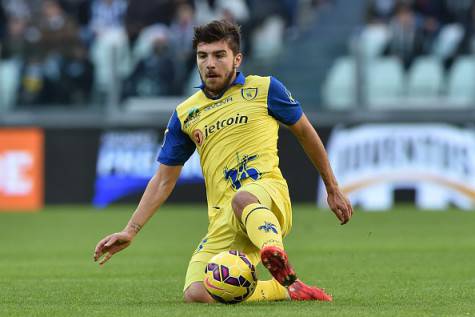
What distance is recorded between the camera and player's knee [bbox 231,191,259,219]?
22.6ft

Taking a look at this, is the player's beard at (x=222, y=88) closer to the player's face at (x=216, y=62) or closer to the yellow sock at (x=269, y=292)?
the player's face at (x=216, y=62)

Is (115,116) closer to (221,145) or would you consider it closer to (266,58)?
(266,58)

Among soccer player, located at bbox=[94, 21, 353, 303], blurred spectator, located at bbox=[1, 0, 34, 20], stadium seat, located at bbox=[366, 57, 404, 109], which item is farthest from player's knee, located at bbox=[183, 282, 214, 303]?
blurred spectator, located at bbox=[1, 0, 34, 20]

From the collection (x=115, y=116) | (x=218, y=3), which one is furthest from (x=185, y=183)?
(x=218, y=3)

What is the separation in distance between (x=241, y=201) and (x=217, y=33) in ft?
3.52

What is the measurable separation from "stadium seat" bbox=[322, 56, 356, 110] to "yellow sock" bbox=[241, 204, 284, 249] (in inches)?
467

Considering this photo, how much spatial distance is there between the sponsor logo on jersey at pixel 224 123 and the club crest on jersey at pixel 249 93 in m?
0.13

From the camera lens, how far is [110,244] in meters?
7.04

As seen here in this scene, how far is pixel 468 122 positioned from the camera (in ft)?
58.9

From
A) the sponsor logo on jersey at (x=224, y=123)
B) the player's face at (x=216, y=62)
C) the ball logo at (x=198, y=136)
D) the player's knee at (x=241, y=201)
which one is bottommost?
the player's knee at (x=241, y=201)

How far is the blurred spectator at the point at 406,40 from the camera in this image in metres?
18.5

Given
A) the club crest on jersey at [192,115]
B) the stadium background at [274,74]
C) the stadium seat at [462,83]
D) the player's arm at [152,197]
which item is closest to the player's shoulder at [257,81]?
the club crest on jersey at [192,115]

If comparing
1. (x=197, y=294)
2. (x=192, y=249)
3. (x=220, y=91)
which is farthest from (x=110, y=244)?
(x=192, y=249)

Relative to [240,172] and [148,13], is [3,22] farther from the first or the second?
[240,172]
